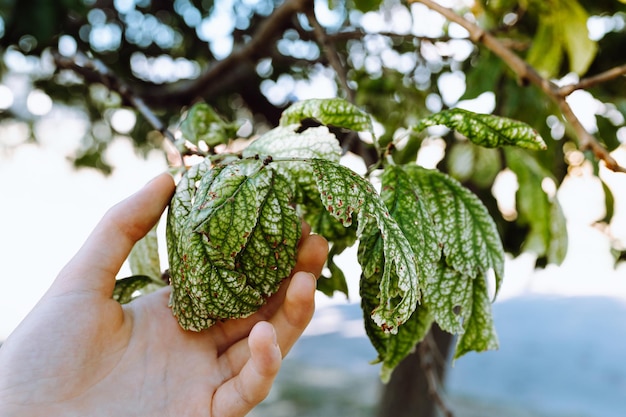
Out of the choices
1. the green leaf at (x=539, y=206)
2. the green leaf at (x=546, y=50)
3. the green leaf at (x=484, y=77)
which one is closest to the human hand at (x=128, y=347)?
the green leaf at (x=539, y=206)

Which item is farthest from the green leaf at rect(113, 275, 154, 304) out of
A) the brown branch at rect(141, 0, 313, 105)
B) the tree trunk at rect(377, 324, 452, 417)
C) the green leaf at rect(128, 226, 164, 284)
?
the tree trunk at rect(377, 324, 452, 417)

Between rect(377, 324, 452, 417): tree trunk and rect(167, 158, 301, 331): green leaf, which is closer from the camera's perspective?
rect(167, 158, 301, 331): green leaf

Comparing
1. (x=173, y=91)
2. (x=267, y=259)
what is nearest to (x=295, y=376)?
(x=173, y=91)

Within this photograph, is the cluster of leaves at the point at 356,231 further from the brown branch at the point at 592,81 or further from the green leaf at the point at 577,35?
the green leaf at the point at 577,35

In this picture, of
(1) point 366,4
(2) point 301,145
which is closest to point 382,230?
(2) point 301,145

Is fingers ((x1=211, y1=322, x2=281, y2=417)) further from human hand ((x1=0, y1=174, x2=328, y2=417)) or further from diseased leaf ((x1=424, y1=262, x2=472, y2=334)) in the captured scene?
diseased leaf ((x1=424, y1=262, x2=472, y2=334))

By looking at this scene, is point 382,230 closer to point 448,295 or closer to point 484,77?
point 448,295
